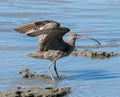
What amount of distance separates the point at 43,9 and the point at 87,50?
615cm

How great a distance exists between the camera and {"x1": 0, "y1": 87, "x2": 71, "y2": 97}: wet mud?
364 inches

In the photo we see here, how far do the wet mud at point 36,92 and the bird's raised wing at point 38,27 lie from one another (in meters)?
1.62

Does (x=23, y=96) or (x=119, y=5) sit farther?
(x=119, y=5)

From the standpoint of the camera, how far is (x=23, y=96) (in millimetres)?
9195

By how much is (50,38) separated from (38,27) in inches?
20.2

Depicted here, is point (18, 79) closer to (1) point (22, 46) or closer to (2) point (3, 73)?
(2) point (3, 73)

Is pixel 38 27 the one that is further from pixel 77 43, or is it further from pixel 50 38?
pixel 77 43

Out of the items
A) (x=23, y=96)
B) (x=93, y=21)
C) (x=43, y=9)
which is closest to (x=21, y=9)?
(x=43, y=9)

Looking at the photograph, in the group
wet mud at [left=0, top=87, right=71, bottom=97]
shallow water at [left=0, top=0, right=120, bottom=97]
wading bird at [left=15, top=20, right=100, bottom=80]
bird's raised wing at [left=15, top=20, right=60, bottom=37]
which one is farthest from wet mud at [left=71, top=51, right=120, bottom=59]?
wet mud at [left=0, top=87, right=71, bottom=97]

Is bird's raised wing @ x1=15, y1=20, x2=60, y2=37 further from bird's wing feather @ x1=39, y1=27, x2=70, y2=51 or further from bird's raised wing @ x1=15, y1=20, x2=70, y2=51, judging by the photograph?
bird's wing feather @ x1=39, y1=27, x2=70, y2=51

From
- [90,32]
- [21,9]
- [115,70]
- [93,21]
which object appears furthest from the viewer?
[21,9]

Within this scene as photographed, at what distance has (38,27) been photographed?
11.3m

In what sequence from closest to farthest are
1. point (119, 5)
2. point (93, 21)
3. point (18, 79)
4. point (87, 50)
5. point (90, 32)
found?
point (18, 79)
point (87, 50)
point (90, 32)
point (93, 21)
point (119, 5)

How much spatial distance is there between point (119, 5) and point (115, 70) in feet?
29.2
